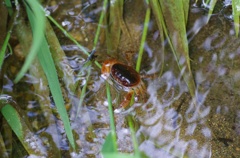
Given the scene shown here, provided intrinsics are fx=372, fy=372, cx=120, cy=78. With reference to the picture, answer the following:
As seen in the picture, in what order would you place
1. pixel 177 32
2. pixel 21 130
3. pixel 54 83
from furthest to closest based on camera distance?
pixel 177 32 → pixel 21 130 → pixel 54 83

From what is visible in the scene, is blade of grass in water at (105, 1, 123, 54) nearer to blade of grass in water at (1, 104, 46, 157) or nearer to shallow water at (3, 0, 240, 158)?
shallow water at (3, 0, 240, 158)

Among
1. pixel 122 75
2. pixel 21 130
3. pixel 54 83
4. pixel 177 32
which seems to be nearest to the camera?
pixel 54 83

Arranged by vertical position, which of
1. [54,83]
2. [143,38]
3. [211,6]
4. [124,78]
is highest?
[211,6]

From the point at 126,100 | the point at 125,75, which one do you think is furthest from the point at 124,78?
the point at 126,100

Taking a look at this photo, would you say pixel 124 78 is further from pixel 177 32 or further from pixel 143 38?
pixel 177 32

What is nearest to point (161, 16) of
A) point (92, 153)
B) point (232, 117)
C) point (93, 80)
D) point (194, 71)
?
point (194, 71)

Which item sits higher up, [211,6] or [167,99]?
[211,6]

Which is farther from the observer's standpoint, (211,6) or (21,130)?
(211,6)

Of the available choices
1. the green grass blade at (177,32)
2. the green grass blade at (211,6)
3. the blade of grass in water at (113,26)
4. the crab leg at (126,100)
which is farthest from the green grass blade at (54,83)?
the green grass blade at (211,6)
